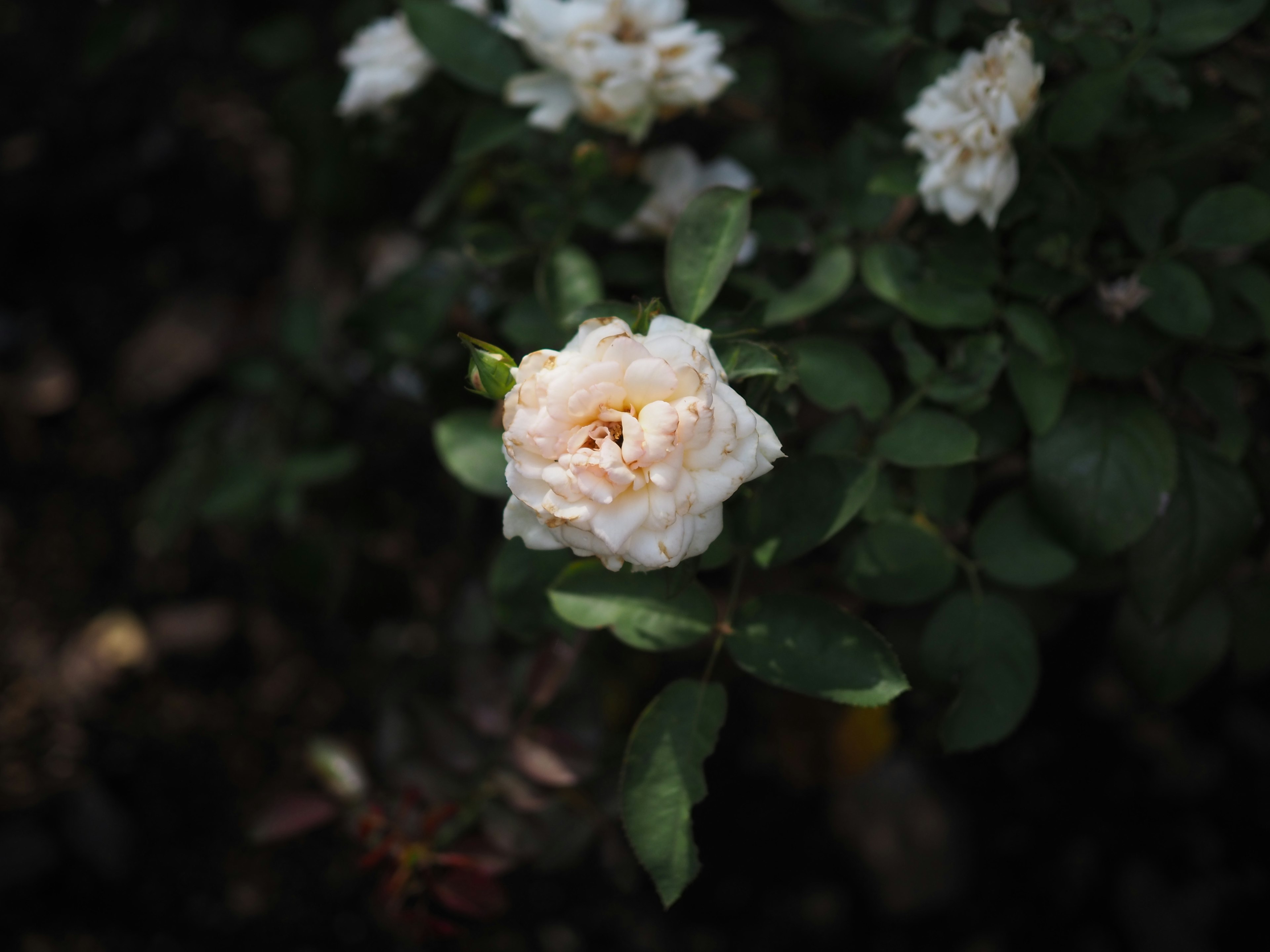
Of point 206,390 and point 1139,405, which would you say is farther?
point 206,390

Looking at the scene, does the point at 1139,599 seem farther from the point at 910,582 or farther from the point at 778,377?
the point at 778,377

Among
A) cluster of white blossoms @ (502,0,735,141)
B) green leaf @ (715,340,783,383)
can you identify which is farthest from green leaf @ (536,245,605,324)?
green leaf @ (715,340,783,383)

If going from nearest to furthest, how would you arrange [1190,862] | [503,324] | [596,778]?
[503,324]
[596,778]
[1190,862]

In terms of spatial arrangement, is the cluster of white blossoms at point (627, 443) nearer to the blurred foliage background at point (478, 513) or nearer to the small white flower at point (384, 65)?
the blurred foliage background at point (478, 513)

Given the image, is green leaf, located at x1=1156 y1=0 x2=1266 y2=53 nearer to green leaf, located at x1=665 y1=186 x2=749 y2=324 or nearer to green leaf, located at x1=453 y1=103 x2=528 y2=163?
green leaf, located at x1=665 y1=186 x2=749 y2=324

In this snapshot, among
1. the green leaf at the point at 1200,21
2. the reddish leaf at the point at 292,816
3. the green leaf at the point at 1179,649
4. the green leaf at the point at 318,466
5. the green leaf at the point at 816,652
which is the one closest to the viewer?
the green leaf at the point at 816,652

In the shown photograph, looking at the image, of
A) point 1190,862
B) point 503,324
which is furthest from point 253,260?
point 1190,862

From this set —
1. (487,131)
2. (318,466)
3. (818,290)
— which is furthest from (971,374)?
(318,466)

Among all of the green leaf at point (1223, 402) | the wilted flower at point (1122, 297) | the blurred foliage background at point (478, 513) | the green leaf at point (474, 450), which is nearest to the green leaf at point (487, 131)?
the blurred foliage background at point (478, 513)
